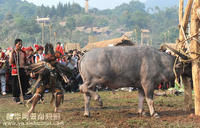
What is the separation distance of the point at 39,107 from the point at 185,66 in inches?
201

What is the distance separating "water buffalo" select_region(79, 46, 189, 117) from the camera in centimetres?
1005

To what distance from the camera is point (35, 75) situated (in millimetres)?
10859

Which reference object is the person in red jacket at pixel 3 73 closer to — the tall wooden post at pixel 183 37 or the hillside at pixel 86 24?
the tall wooden post at pixel 183 37

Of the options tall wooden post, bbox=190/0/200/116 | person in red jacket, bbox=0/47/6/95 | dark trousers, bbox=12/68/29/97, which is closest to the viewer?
tall wooden post, bbox=190/0/200/116

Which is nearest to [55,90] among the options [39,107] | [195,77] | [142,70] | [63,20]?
[39,107]

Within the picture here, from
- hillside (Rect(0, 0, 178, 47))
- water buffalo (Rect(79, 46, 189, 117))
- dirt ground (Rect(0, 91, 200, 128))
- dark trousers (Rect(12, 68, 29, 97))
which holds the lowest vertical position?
dirt ground (Rect(0, 91, 200, 128))

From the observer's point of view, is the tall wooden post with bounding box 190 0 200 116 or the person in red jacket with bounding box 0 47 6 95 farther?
the person in red jacket with bounding box 0 47 6 95

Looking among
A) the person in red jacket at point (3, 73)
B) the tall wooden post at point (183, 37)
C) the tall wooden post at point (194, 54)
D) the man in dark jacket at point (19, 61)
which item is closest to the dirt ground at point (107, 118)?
→ the tall wooden post at point (183, 37)

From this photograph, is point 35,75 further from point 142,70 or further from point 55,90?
point 142,70

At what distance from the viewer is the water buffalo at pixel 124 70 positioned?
1005 cm

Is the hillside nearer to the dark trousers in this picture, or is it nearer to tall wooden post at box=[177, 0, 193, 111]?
the dark trousers

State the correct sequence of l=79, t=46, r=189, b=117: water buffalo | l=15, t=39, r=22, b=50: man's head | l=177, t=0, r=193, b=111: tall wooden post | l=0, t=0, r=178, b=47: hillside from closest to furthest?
1. l=79, t=46, r=189, b=117: water buffalo
2. l=177, t=0, r=193, b=111: tall wooden post
3. l=15, t=39, r=22, b=50: man's head
4. l=0, t=0, r=178, b=47: hillside

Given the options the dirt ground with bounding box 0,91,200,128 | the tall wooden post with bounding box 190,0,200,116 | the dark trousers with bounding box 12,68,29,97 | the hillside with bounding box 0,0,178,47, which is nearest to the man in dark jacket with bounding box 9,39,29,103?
the dark trousers with bounding box 12,68,29,97

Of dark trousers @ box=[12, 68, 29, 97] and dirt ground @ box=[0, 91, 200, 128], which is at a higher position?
dark trousers @ box=[12, 68, 29, 97]
